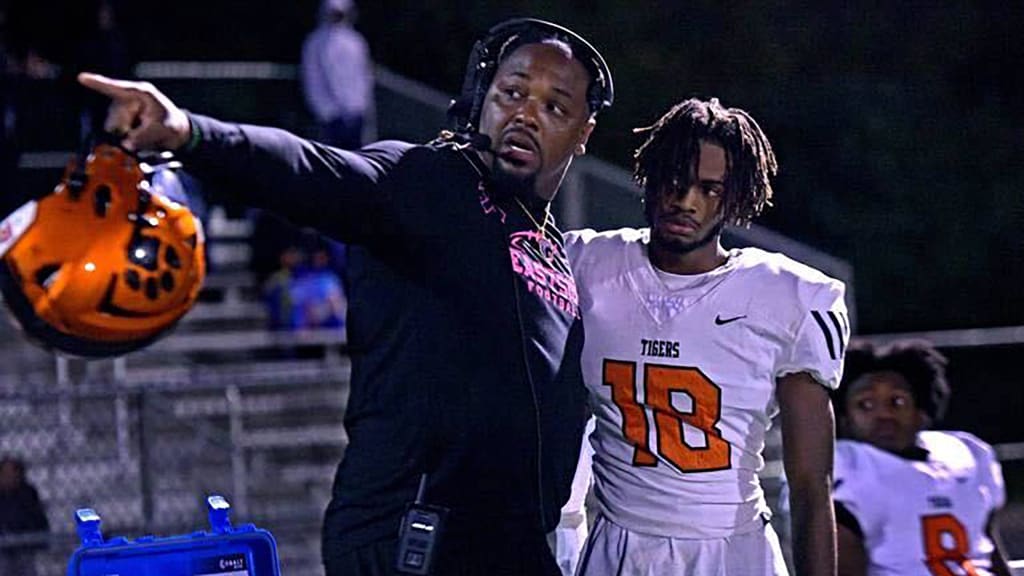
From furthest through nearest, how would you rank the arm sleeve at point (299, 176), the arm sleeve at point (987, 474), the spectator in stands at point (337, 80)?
the spectator in stands at point (337, 80) → the arm sleeve at point (987, 474) → the arm sleeve at point (299, 176)

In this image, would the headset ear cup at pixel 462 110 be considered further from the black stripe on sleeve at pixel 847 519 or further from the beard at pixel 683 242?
the black stripe on sleeve at pixel 847 519

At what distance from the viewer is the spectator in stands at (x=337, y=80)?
1230 cm

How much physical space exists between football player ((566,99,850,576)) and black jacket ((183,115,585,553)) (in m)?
0.35

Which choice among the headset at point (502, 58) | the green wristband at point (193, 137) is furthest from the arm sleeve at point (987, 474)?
the green wristband at point (193, 137)

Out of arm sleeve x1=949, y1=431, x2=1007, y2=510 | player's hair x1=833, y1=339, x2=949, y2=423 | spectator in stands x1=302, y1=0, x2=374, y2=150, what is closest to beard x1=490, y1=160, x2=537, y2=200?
player's hair x1=833, y1=339, x2=949, y2=423

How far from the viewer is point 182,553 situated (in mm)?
3564

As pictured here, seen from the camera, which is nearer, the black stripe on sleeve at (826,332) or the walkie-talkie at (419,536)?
the walkie-talkie at (419,536)

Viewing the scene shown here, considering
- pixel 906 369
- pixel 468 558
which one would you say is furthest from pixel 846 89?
pixel 468 558

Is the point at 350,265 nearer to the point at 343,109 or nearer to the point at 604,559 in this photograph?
the point at 604,559

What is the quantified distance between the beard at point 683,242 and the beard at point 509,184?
1.19ft

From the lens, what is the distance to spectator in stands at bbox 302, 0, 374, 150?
484 inches

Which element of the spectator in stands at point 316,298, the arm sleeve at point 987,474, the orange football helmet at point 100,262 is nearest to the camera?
the orange football helmet at point 100,262

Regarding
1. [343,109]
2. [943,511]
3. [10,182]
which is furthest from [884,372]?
[343,109]

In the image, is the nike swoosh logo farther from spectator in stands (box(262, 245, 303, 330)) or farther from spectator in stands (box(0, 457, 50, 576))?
spectator in stands (box(262, 245, 303, 330))
